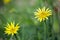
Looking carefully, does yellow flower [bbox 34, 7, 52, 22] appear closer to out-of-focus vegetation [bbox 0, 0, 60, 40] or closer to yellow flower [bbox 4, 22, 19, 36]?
out-of-focus vegetation [bbox 0, 0, 60, 40]

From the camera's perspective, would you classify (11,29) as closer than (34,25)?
Yes

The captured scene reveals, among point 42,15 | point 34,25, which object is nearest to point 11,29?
point 42,15

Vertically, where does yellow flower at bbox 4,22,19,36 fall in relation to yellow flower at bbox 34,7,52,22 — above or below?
below

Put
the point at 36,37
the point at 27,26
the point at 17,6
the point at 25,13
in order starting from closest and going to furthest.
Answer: the point at 36,37 < the point at 27,26 < the point at 25,13 < the point at 17,6

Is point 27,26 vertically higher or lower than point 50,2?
lower

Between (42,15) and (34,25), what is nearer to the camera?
(42,15)

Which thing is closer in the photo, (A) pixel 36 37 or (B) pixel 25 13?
(A) pixel 36 37

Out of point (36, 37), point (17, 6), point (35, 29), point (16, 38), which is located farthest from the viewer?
point (17, 6)

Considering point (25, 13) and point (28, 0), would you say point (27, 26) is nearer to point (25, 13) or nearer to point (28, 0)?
point (25, 13)

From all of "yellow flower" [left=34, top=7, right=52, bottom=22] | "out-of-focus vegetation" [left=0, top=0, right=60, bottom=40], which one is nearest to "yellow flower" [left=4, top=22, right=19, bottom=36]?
"out-of-focus vegetation" [left=0, top=0, right=60, bottom=40]

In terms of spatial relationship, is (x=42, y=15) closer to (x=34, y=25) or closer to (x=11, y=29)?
(x=11, y=29)

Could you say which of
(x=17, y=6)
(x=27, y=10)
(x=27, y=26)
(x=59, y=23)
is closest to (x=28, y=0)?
(x=17, y=6)
